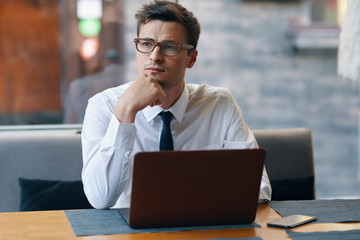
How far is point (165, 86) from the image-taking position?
1800 mm

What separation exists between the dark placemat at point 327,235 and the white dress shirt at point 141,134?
32 centimetres

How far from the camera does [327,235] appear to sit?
1286 millimetres

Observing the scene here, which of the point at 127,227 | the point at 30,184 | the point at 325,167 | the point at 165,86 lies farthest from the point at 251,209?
the point at 325,167

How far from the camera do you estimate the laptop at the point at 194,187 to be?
125 cm

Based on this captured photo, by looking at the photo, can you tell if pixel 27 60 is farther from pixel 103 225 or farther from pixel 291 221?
pixel 291 221

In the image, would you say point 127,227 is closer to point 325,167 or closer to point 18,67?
point 18,67

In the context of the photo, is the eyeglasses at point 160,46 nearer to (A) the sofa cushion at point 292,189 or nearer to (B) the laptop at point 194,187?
(B) the laptop at point 194,187

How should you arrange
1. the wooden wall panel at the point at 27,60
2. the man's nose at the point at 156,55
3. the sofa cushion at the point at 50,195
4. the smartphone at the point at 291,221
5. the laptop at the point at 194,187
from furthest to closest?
1. the wooden wall panel at the point at 27,60
2. the sofa cushion at the point at 50,195
3. the man's nose at the point at 156,55
4. the smartphone at the point at 291,221
5. the laptop at the point at 194,187

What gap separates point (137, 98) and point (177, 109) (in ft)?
0.95

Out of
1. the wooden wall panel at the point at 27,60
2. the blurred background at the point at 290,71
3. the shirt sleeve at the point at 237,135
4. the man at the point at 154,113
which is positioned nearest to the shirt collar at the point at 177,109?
the man at the point at 154,113

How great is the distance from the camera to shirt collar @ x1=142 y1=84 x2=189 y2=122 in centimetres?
186

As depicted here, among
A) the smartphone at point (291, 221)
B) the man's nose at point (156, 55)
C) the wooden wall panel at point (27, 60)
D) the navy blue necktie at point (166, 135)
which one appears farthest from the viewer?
the wooden wall panel at point (27, 60)

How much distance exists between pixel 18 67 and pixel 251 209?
1.92 m

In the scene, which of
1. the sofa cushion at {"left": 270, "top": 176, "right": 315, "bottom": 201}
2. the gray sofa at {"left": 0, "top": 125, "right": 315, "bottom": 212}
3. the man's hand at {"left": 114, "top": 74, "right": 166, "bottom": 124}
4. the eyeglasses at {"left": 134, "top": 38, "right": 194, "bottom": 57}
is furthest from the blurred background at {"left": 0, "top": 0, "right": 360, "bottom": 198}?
the man's hand at {"left": 114, "top": 74, "right": 166, "bottom": 124}
